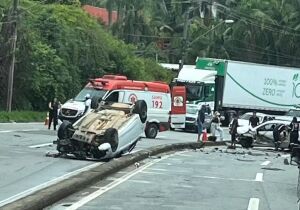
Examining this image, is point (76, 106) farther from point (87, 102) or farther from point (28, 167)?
point (28, 167)

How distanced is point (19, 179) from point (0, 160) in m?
3.40

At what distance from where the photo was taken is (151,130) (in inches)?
1221

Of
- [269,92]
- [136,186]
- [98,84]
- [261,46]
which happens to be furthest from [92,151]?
[261,46]

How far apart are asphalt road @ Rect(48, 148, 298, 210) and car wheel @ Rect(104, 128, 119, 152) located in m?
0.98

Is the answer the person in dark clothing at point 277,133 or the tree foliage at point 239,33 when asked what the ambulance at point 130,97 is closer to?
the person in dark clothing at point 277,133

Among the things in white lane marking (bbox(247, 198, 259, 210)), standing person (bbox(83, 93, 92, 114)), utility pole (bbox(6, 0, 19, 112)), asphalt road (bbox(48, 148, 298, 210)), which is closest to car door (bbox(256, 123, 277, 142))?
standing person (bbox(83, 93, 92, 114))

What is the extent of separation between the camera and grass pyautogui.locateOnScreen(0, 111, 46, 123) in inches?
1465

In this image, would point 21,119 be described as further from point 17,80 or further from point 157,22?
point 157,22

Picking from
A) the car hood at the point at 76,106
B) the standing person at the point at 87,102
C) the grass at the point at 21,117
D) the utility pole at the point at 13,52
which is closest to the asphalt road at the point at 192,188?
the standing person at the point at 87,102

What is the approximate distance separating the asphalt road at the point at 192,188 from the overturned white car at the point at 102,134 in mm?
980

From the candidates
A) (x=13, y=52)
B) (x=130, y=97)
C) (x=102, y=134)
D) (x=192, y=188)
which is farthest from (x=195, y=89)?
(x=192, y=188)

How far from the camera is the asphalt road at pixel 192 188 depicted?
11594 millimetres

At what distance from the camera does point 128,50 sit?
5650cm

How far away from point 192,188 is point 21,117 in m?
26.7
